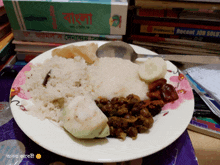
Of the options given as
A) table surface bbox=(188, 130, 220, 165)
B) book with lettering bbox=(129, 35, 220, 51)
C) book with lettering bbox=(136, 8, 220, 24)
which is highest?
book with lettering bbox=(136, 8, 220, 24)

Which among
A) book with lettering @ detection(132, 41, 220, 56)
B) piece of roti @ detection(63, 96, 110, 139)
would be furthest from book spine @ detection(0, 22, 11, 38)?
book with lettering @ detection(132, 41, 220, 56)

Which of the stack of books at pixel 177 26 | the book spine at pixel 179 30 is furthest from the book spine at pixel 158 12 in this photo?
the book spine at pixel 179 30

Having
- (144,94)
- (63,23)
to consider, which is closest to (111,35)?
(63,23)

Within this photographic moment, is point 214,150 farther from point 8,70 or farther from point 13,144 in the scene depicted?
point 8,70

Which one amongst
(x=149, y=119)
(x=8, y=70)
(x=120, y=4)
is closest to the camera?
(x=149, y=119)

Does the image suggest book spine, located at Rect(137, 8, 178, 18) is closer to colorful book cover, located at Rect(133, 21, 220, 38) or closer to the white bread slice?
colorful book cover, located at Rect(133, 21, 220, 38)

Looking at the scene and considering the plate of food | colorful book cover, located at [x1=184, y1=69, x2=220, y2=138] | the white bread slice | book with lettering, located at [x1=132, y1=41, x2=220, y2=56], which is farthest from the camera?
book with lettering, located at [x1=132, y1=41, x2=220, y2=56]
